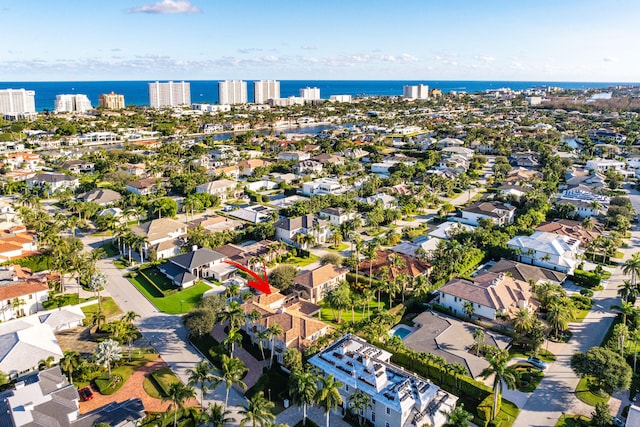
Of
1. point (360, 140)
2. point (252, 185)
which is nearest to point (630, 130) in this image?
point (360, 140)

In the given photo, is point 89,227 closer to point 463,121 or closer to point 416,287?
point 416,287

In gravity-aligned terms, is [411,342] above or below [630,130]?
below

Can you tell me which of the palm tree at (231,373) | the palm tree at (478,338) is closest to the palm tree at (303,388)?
the palm tree at (231,373)

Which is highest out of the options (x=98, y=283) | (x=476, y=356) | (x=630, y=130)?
(x=630, y=130)

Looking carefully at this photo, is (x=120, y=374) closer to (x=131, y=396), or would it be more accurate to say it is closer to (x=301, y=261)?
(x=131, y=396)

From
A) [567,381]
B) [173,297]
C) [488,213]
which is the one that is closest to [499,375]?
[567,381]

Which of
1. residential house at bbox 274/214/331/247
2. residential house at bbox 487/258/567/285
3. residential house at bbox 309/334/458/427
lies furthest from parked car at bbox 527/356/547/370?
residential house at bbox 274/214/331/247
